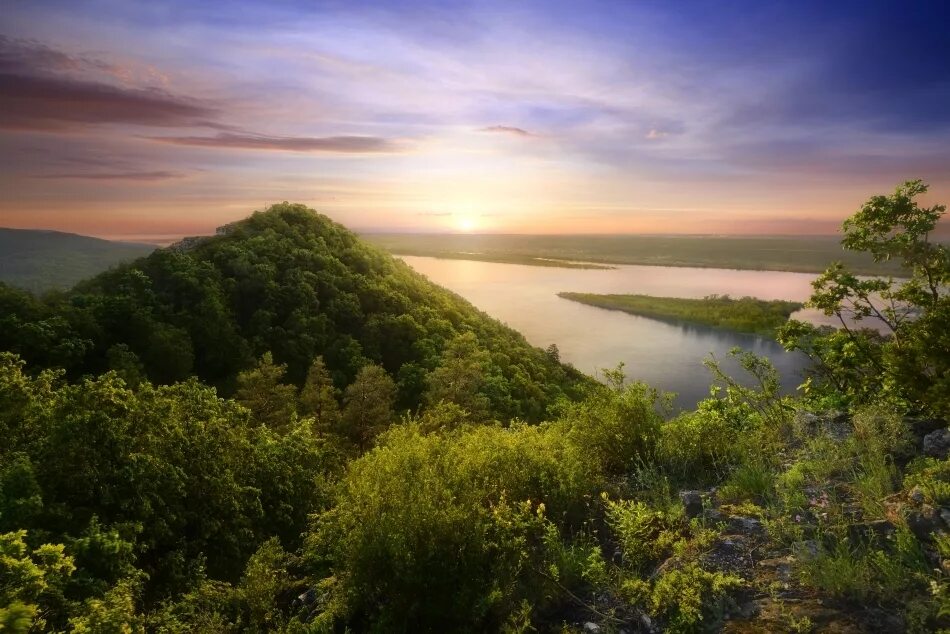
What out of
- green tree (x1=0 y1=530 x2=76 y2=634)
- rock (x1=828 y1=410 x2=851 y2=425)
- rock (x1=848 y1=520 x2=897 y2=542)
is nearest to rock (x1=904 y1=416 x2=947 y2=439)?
rock (x1=828 y1=410 x2=851 y2=425)

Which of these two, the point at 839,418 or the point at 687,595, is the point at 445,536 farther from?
→ the point at 839,418

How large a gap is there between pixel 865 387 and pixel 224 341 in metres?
44.2

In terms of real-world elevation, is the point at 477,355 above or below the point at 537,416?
above

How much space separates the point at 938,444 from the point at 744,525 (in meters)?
3.33

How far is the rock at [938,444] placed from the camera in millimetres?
7191

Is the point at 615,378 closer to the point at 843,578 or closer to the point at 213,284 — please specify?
the point at 843,578

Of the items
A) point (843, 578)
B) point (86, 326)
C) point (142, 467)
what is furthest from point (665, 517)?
point (86, 326)

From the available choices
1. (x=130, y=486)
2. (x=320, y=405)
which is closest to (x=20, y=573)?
(x=130, y=486)

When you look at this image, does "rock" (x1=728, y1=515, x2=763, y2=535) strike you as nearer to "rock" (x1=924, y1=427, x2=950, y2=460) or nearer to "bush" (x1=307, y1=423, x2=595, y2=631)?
"bush" (x1=307, y1=423, x2=595, y2=631)

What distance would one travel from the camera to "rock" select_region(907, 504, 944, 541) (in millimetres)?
5559

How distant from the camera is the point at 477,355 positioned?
4212 cm

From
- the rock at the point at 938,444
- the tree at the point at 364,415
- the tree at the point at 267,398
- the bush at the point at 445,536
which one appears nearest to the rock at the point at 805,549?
the bush at the point at 445,536

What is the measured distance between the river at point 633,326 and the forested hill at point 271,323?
11.6m

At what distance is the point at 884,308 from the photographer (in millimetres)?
11289
